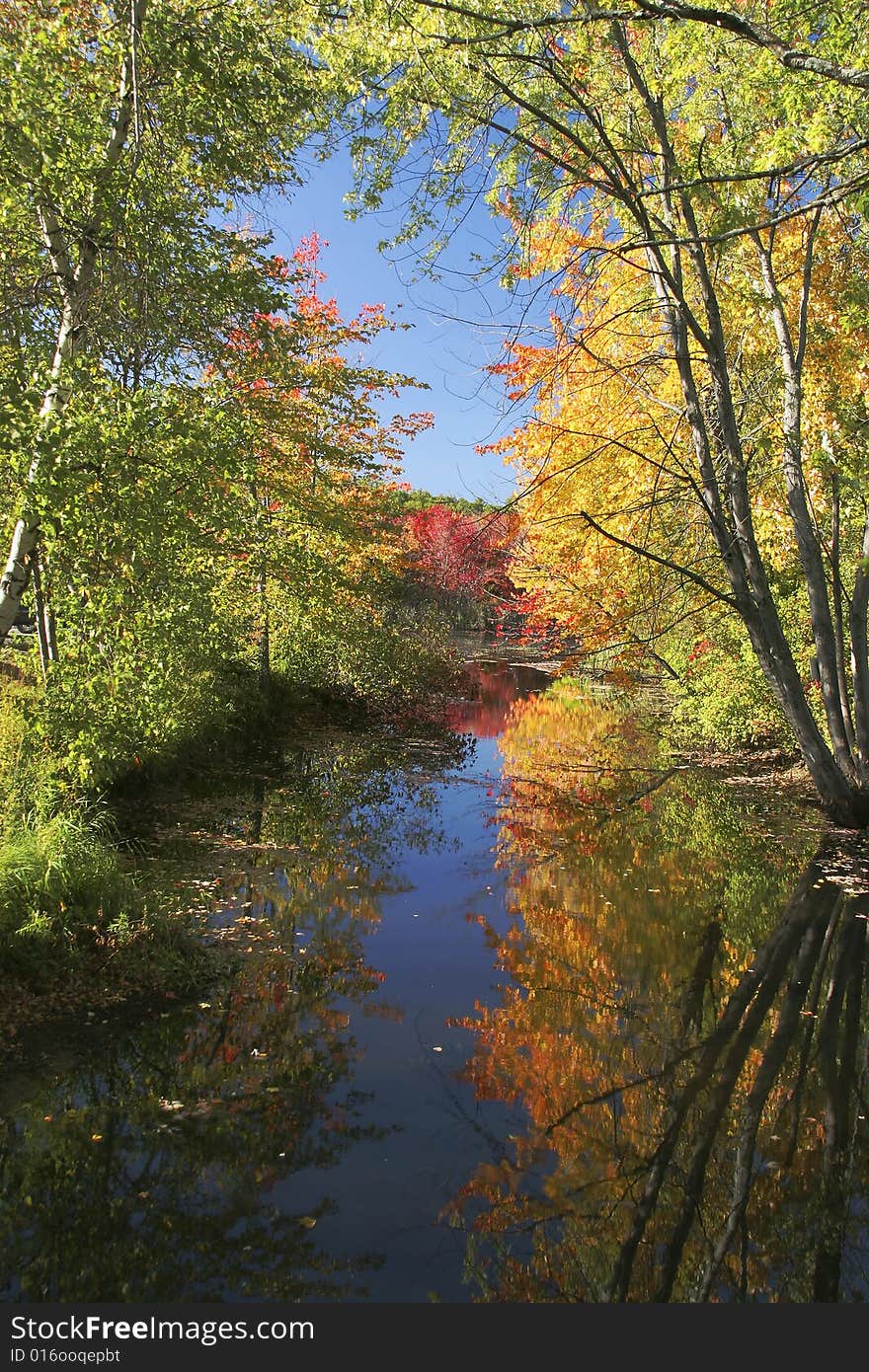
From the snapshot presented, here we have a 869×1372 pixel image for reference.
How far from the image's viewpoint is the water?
296cm

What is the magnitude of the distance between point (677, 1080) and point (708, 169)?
24.3 feet

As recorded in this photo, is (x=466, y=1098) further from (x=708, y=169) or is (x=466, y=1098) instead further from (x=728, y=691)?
(x=728, y=691)

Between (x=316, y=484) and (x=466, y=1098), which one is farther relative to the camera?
(x=316, y=484)

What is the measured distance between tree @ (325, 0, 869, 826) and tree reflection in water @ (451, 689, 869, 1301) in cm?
274

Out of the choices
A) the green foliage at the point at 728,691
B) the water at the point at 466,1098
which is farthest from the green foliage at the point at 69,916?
the green foliage at the point at 728,691

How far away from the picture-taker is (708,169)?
264 inches

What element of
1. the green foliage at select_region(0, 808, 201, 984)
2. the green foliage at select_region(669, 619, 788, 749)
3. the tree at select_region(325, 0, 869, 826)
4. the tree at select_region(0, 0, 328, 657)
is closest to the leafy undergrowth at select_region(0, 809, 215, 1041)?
the green foliage at select_region(0, 808, 201, 984)

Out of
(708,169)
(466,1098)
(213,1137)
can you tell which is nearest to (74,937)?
(213,1137)

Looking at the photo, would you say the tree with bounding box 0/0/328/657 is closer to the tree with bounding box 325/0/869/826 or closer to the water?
the tree with bounding box 325/0/869/826

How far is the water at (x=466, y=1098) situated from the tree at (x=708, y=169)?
127 inches

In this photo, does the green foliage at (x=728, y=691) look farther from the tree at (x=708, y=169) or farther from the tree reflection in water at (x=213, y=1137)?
the tree reflection in water at (x=213, y=1137)

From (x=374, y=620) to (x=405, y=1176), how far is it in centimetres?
1293

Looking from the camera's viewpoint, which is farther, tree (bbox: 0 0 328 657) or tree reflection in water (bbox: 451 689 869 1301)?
tree (bbox: 0 0 328 657)

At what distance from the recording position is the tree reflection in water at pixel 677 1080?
3.04 m
